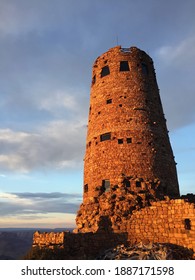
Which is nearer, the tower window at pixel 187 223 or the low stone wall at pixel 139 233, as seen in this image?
the low stone wall at pixel 139 233

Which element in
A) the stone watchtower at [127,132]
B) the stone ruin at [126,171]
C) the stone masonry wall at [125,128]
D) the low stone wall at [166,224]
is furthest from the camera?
the stone masonry wall at [125,128]

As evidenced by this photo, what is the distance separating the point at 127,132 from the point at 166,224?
9382 mm

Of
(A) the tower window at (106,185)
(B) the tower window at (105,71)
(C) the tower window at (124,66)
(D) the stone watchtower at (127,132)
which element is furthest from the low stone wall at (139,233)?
(B) the tower window at (105,71)

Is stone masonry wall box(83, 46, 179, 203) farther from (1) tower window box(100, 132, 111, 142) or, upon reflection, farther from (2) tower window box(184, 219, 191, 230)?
(2) tower window box(184, 219, 191, 230)

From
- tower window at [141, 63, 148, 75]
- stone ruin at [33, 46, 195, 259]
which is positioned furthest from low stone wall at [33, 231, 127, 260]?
tower window at [141, 63, 148, 75]

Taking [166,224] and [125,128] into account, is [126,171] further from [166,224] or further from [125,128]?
[166,224]

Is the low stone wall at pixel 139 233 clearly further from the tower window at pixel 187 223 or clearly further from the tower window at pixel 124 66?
the tower window at pixel 124 66

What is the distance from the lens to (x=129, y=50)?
28359 millimetres

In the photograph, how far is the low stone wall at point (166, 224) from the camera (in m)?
16.6

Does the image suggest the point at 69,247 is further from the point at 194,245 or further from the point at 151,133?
the point at 151,133

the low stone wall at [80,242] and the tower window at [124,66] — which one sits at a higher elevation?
the tower window at [124,66]

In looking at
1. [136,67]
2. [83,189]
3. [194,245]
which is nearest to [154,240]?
[194,245]

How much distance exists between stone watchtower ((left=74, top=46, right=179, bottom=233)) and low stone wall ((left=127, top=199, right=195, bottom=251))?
3.93 m

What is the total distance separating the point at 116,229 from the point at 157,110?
13193 mm
